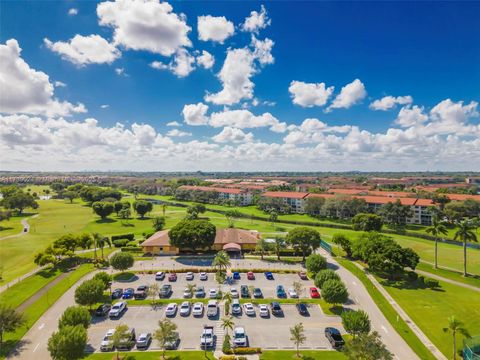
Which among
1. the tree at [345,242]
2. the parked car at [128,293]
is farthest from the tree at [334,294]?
the parked car at [128,293]

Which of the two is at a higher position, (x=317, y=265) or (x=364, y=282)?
(x=317, y=265)

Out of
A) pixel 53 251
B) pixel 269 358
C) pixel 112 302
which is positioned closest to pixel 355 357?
pixel 269 358

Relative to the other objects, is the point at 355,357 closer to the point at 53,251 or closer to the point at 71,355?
the point at 71,355

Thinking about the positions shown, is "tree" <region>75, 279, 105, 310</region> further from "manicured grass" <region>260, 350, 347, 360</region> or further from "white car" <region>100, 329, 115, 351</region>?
"manicured grass" <region>260, 350, 347, 360</region>

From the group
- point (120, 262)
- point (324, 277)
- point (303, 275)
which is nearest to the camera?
point (324, 277)

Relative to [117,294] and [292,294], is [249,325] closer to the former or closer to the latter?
[292,294]

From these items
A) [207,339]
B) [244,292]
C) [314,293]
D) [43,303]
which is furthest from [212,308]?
[43,303]
